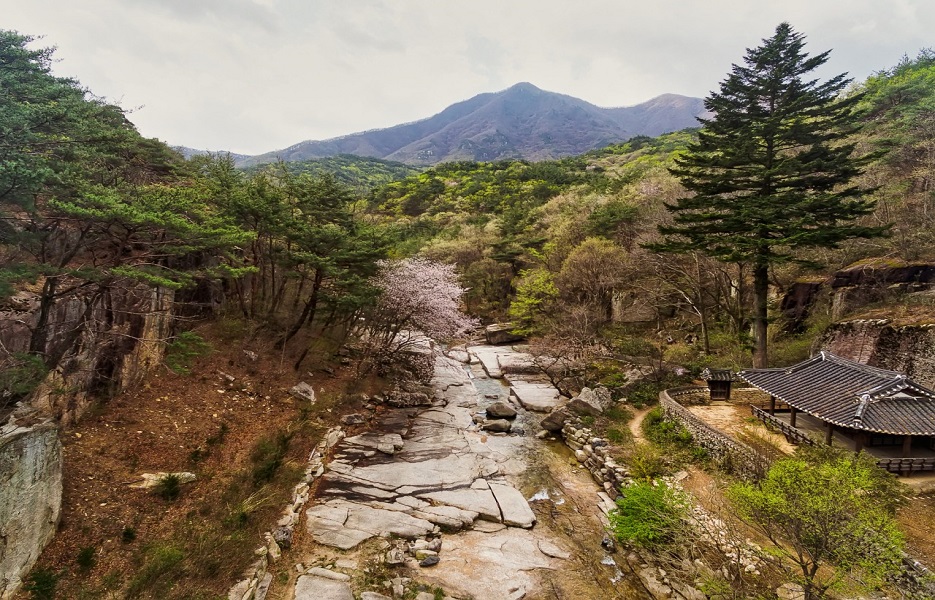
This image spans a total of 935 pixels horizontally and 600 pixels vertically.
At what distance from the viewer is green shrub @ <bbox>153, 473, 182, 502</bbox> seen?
9457 mm

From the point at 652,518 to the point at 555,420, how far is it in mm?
8789

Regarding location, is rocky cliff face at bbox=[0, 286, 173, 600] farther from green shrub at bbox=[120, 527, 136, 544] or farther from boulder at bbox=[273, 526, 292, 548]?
boulder at bbox=[273, 526, 292, 548]

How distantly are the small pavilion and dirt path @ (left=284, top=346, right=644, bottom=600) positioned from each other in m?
7.03

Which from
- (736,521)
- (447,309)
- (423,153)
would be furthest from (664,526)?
(423,153)

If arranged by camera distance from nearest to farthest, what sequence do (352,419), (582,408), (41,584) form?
(41,584) < (352,419) < (582,408)

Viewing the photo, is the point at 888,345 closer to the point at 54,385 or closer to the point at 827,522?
the point at 827,522

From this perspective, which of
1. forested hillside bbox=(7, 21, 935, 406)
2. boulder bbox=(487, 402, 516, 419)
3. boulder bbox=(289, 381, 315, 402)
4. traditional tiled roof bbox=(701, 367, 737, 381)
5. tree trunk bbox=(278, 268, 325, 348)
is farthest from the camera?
boulder bbox=(487, 402, 516, 419)

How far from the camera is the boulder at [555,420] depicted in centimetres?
1875

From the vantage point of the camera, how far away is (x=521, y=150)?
192 m

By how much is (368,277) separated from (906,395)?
18.7 metres

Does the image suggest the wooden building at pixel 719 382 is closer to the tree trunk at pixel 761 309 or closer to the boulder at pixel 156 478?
the tree trunk at pixel 761 309


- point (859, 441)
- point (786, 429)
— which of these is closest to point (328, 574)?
point (859, 441)

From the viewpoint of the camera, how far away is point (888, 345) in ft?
50.1

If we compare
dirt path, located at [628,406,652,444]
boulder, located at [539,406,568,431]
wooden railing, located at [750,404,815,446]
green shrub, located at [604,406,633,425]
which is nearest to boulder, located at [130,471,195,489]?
boulder, located at [539,406,568,431]
